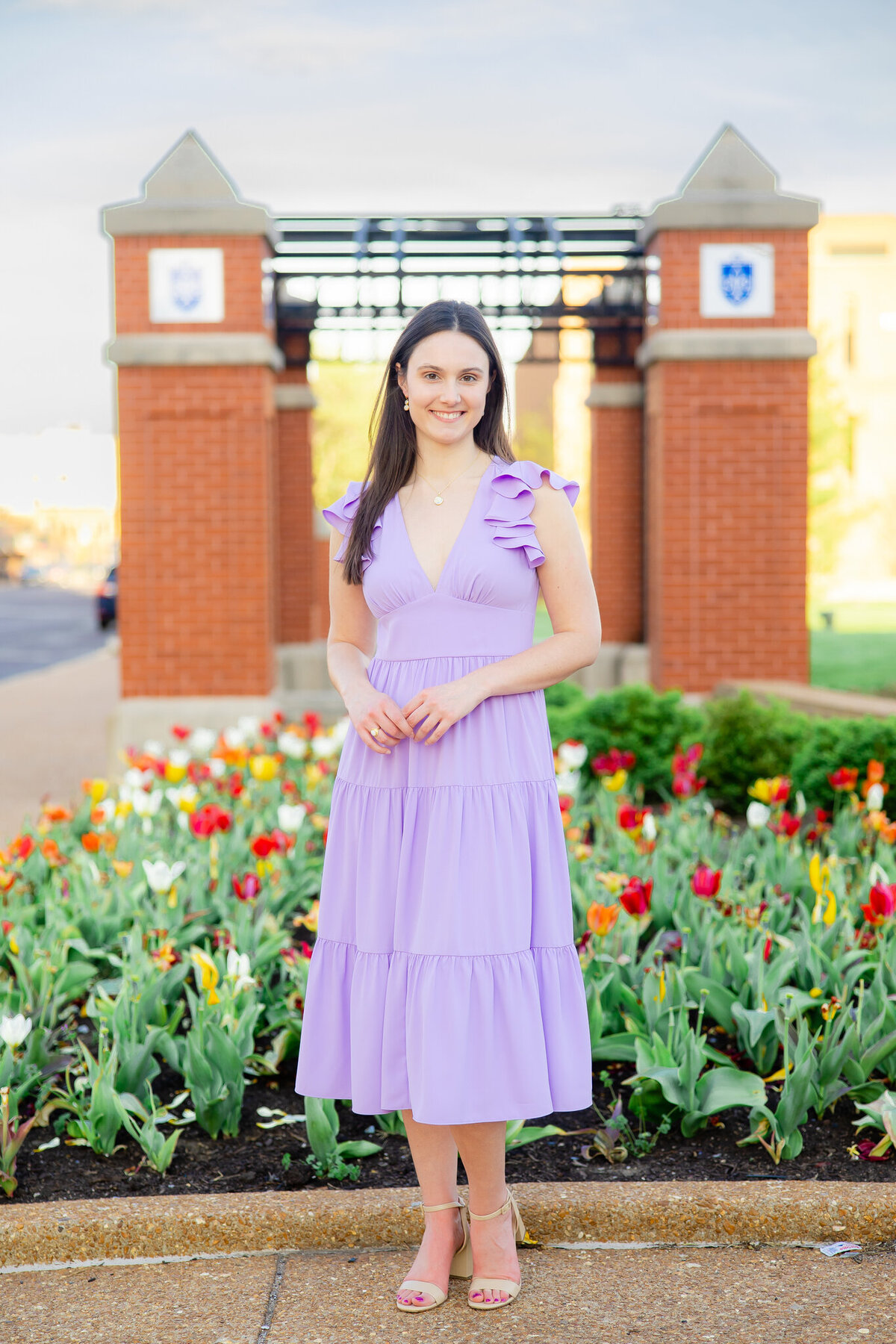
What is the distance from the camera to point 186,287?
9.16 metres

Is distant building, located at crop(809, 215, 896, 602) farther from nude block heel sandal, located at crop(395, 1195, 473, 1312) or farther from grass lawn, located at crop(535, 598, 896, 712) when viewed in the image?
nude block heel sandal, located at crop(395, 1195, 473, 1312)

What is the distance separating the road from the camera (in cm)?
2612

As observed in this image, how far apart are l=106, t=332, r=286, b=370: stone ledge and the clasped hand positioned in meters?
7.02

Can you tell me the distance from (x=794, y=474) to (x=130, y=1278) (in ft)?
24.9

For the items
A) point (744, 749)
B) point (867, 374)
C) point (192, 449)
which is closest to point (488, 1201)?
point (744, 749)

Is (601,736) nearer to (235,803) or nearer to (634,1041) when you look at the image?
(235,803)

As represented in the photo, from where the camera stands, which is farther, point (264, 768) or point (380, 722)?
point (264, 768)

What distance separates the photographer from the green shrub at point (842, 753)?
6031mm

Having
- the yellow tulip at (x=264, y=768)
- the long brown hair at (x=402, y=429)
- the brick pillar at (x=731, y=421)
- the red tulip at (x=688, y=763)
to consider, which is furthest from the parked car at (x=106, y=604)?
the long brown hair at (x=402, y=429)

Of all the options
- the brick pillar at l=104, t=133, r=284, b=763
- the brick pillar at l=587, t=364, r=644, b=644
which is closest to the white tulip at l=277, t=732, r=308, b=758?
the brick pillar at l=104, t=133, r=284, b=763

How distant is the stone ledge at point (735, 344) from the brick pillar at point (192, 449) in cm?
281

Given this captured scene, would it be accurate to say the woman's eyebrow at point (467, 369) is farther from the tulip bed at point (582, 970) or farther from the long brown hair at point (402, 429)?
the tulip bed at point (582, 970)

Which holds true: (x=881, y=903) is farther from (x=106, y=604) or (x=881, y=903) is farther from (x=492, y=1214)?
(x=106, y=604)

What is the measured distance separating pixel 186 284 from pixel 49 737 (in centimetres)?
494
